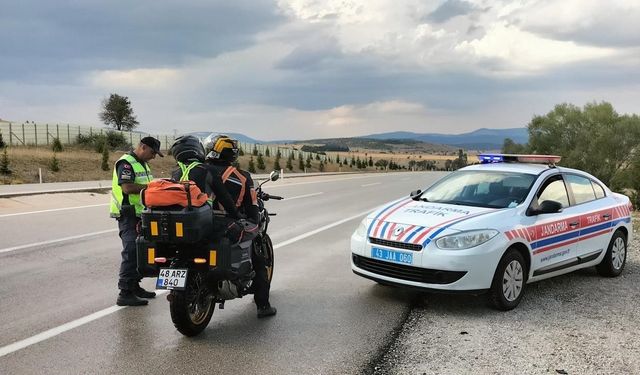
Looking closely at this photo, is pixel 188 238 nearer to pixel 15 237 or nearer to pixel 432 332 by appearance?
pixel 432 332

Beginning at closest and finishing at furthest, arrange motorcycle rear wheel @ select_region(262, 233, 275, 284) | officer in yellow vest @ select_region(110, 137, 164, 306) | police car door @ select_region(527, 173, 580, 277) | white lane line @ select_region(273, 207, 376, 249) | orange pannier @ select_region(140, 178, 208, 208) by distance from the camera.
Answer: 1. orange pannier @ select_region(140, 178, 208, 208)
2. officer in yellow vest @ select_region(110, 137, 164, 306)
3. motorcycle rear wheel @ select_region(262, 233, 275, 284)
4. police car door @ select_region(527, 173, 580, 277)
5. white lane line @ select_region(273, 207, 376, 249)

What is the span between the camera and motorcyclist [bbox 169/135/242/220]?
16.6ft

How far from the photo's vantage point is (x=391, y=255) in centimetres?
602

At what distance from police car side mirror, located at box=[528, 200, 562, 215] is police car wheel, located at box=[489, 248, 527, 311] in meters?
0.60

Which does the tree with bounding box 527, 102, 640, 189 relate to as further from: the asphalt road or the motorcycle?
the motorcycle

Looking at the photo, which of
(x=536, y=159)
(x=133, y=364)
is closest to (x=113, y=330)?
(x=133, y=364)

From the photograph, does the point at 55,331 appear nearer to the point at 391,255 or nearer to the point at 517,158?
the point at 391,255

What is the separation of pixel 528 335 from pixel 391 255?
60.6 inches

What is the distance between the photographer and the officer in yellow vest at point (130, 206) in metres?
5.99

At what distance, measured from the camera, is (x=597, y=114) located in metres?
38.9

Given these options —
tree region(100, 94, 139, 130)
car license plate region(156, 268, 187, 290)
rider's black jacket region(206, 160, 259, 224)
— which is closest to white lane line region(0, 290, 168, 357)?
car license plate region(156, 268, 187, 290)

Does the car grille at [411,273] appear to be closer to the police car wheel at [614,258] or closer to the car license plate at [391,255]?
A: the car license plate at [391,255]

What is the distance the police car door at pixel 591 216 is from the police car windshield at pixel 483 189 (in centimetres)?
83

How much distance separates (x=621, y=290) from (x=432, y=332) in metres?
3.12
